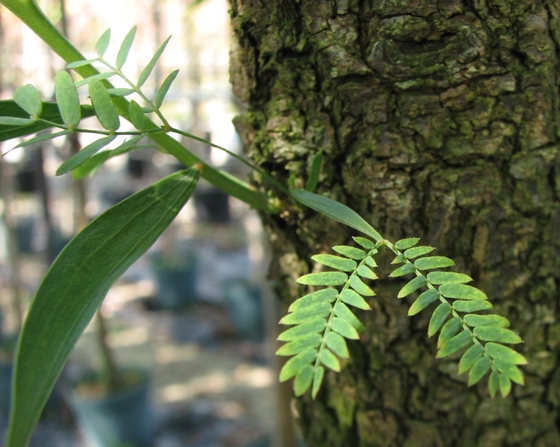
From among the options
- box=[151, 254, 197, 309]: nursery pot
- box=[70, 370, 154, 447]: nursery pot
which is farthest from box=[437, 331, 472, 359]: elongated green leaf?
box=[151, 254, 197, 309]: nursery pot

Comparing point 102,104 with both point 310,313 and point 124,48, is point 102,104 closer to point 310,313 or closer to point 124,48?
point 124,48

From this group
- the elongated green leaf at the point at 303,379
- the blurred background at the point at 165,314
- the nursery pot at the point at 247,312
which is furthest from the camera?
the nursery pot at the point at 247,312

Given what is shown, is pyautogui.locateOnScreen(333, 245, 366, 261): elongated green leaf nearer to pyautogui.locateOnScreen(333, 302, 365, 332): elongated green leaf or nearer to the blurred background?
pyautogui.locateOnScreen(333, 302, 365, 332): elongated green leaf

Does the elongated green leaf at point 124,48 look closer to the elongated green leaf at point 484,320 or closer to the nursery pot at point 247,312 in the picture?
the elongated green leaf at point 484,320

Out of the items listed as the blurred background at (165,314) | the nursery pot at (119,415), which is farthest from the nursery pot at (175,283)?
the nursery pot at (119,415)

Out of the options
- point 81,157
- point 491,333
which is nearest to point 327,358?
point 491,333
